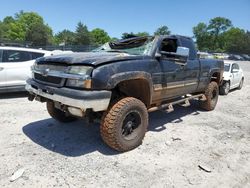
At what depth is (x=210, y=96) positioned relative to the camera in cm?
775

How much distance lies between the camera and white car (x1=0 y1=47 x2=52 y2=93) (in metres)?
8.24

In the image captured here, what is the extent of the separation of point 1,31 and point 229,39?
243 ft

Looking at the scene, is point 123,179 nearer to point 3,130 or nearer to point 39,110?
point 3,130

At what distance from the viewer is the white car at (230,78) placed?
442 inches

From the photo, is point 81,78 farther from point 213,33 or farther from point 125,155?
point 213,33

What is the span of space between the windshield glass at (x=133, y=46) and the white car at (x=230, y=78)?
21.2 feet

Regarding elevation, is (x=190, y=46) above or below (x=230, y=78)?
above

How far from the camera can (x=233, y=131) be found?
20.2 feet

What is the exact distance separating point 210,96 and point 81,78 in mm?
4802

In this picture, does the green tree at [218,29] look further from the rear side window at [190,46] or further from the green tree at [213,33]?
the rear side window at [190,46]

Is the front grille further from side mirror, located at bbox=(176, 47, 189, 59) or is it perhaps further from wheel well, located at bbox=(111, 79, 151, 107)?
side mirror, located at bbox=(176, 47, 189, 59)

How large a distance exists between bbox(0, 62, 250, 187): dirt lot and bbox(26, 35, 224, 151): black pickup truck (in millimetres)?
427

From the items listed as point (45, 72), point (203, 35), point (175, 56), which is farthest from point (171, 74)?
point (203, 35)

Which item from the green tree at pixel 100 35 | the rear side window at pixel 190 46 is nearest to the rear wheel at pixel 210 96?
the rear side window at pixel 190 46
